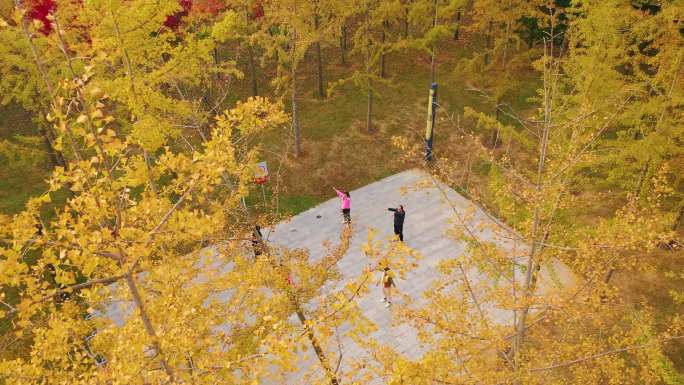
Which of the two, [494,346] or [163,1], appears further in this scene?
[163,1]

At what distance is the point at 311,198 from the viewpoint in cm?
1706

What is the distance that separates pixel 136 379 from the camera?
14.5 feet

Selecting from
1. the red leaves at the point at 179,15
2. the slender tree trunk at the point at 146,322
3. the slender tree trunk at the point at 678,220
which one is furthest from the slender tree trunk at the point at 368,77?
the slender tree trunk at the point at 146,322

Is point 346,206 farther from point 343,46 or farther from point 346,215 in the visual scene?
point 343,46

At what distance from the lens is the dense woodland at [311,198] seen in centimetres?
454

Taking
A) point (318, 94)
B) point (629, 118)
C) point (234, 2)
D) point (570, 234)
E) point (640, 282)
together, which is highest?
point (234, 2)

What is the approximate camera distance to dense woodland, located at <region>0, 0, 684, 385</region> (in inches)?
179

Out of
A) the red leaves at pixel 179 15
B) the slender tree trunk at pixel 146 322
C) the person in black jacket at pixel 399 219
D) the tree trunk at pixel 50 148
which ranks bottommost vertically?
the person in black jacket at pixel 399 219

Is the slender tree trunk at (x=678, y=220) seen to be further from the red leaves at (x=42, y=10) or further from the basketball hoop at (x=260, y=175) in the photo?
the red leaves at (x=42, y=10)

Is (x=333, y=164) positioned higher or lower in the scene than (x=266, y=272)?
lower

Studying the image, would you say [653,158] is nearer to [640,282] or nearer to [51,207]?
[640,282]

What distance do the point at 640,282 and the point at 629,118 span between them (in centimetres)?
480

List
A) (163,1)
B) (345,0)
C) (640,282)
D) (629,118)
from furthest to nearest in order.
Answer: (345,0)
(640,282)
(629,118)
(163,1)

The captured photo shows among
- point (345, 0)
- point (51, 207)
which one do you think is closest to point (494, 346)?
point (345, 0)
